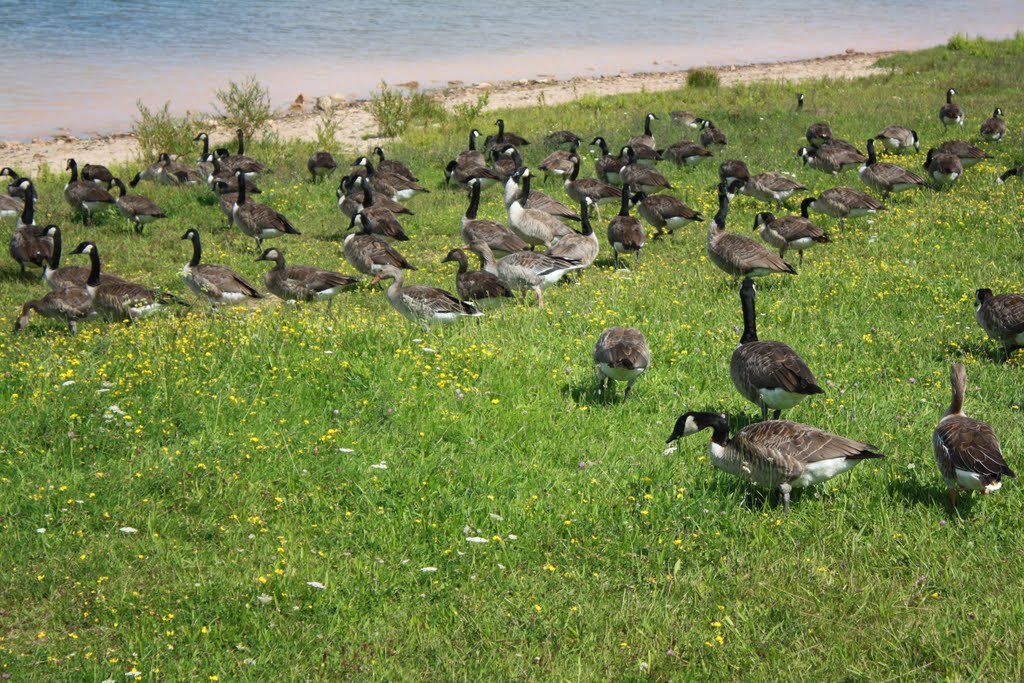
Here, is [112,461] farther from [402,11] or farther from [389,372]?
[402,11]

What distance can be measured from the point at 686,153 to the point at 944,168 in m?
5.86

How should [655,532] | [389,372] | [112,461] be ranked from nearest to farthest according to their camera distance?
[655,532] → [112,461] → [389,372]

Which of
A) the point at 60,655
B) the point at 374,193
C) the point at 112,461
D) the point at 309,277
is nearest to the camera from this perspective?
the point at 60,655

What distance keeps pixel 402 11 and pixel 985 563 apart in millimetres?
61486

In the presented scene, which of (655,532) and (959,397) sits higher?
(959,397)

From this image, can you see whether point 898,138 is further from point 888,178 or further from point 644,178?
point 644,178

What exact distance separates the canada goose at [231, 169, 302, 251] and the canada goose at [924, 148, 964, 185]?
41.0ft

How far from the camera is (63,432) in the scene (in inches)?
346

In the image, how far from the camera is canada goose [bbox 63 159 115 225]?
65.4 feet

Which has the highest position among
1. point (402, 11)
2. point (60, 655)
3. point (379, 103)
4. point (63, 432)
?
point (402, 11)

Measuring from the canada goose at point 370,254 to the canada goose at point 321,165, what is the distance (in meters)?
6.72

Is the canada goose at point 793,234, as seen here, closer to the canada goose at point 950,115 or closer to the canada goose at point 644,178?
the canada goose at point 644,178

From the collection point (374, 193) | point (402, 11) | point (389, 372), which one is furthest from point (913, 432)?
point (402, 11)

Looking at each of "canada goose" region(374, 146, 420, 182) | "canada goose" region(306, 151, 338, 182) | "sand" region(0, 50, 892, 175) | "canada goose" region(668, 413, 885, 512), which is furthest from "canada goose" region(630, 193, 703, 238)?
"sand" region(0, 50, 892, 175)
